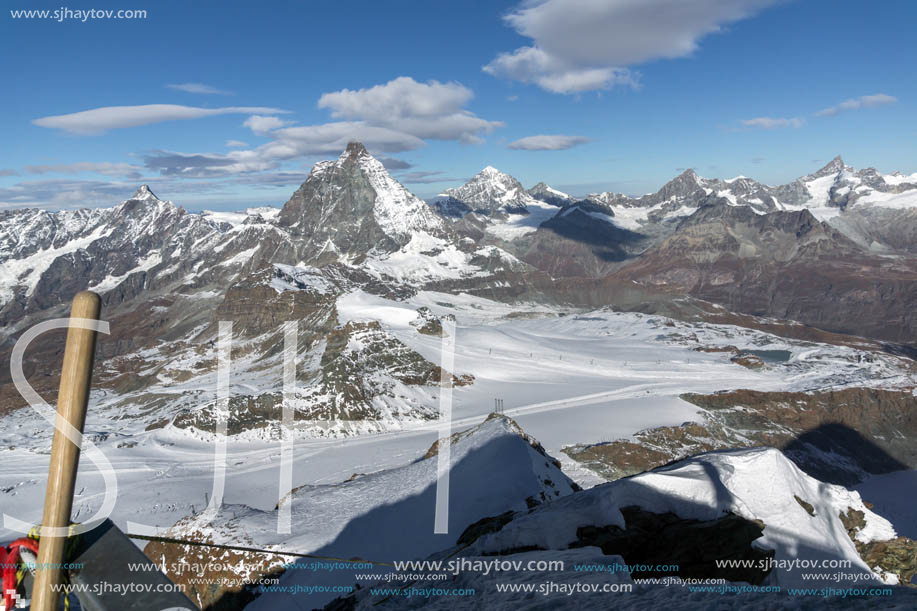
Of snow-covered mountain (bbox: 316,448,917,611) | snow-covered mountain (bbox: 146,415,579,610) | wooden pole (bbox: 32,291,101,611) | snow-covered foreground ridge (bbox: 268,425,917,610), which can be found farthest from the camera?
snow-covered mountain (bbox: 146,415,579,610)

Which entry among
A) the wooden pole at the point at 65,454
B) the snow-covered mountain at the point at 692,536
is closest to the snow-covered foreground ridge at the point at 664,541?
the snow-covered mountain at the point at 692,536

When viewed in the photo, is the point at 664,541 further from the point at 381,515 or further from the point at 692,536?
the point at 381,515

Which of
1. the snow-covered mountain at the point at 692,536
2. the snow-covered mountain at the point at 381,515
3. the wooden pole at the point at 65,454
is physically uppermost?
the wooden pole at the point at 65,454

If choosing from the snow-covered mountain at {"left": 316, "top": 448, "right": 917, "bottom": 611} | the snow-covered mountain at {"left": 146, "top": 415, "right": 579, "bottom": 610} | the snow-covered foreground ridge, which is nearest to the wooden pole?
the snow-covered foreground ridge

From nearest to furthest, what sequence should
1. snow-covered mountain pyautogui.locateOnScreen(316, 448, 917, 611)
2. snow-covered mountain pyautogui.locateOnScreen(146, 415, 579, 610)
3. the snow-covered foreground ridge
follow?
the snow-covered foreground ridge
snow-covered mountain pyautogui.locateOnScreen(316, 448, 917, 611)
snow-covered mountain pyautogui.locateOnScreen(146, 415, 579, 610)

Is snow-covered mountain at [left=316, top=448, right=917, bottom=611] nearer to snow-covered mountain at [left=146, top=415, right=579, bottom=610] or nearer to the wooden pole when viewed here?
snow-covered mountain at [left=146, top=415, right=579, bottom=610]

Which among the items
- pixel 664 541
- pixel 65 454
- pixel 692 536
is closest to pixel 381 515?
pixel 664 541

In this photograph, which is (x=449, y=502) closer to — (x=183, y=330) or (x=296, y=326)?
(x=296, y=326)

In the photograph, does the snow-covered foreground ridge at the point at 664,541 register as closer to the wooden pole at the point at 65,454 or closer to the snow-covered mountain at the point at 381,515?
the snow-covered mountain at the point at 381,515
